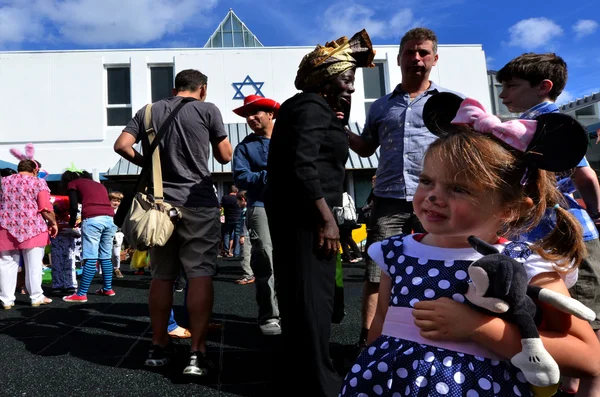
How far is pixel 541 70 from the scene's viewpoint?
91.7 inches

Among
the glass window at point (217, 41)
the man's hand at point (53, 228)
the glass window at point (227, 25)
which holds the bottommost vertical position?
the man's hand at point (53, 228)

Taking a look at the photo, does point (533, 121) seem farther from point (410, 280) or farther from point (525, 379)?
point (525, 379)

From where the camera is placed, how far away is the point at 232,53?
15.3 metres

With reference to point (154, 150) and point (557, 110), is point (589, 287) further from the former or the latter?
point (154, 150)

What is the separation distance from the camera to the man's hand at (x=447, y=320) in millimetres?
1094

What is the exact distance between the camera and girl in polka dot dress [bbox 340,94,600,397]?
1085 mm

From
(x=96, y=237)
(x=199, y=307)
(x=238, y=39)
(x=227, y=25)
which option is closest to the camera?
(x=199, y=307)

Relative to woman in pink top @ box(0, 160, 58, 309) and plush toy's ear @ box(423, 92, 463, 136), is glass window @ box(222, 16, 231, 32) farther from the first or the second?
plush toy's ear @ box(423, 92, 463, 136)

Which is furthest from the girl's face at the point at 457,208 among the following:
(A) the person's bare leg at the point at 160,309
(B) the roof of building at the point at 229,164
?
(B) the roof of building at the point at 229,164

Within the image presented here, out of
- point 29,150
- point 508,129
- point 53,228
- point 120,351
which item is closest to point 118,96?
point 29,150

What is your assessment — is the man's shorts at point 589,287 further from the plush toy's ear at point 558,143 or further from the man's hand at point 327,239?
the plush toy's ear at point 558,143

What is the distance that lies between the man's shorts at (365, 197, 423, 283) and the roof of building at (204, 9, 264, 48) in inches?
634

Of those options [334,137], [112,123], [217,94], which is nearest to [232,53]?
[217,94]

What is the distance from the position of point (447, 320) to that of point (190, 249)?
7.12 ft
